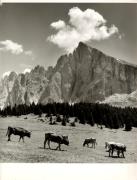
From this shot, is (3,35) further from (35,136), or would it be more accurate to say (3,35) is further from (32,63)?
(35,136)

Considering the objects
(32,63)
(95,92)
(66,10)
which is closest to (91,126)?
(95,92)

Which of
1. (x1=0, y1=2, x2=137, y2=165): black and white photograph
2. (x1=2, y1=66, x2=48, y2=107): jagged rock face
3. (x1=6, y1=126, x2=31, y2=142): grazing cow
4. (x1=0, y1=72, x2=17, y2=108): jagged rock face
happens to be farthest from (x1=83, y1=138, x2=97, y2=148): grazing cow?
(x1=0, y1=72, x2=17, y2=108): jagged rock face

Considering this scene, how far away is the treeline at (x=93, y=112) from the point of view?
9.01 m

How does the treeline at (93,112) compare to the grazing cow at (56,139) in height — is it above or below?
above

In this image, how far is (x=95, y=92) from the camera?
9.09 meters

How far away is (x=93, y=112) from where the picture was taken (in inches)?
359

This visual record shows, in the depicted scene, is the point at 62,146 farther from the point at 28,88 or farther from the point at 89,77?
the point at 89,77

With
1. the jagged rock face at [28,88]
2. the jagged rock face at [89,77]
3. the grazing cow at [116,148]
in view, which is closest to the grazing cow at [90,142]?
the grazing cow at [116,148]

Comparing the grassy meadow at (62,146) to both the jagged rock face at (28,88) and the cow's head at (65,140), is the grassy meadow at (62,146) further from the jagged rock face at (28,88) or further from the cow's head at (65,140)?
the jagged rock face at (28,88)

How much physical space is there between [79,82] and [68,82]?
26 centimetres

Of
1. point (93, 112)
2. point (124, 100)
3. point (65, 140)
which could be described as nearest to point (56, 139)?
point (65, 140)

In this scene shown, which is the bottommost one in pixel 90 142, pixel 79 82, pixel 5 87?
pixel 90 142

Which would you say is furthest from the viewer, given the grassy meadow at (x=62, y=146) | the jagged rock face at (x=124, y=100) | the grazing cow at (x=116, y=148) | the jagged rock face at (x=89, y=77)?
the jagged rock face at (x=89, y=77)

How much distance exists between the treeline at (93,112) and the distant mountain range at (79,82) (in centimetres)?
14
